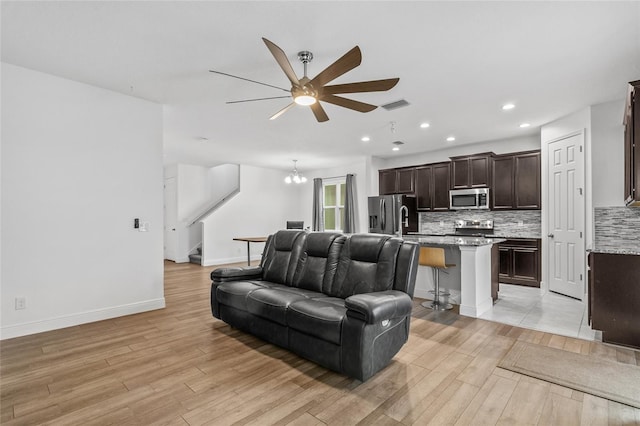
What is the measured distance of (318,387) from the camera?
222cm

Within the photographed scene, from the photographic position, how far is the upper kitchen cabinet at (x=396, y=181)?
23.5 feet

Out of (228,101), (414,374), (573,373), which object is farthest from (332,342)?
(228,101)

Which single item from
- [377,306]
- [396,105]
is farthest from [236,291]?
[396,105]

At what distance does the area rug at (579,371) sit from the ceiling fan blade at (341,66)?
2.70m

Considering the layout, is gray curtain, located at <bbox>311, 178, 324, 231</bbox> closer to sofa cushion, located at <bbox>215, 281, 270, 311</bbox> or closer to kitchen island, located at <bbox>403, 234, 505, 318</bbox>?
kitchen island, located at <bbox>403, 234, 505, 318</bbox>

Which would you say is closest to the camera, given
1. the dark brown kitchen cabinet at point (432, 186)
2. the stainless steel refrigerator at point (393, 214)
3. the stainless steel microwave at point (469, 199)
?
the stainless steel microwave at point (469, 199)

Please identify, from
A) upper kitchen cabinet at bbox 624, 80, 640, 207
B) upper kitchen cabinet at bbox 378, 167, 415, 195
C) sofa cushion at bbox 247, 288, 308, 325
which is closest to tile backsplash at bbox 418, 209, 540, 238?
upper kitchen cabinet at bbox 378, 167, 415, 195

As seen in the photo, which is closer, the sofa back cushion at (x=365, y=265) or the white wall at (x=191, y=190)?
the sofa back cushion at (x=365, y=265)

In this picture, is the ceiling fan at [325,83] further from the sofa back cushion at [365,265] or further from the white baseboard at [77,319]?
the white baseboard at [77,319]

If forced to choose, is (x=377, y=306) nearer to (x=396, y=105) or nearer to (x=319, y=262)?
(x=319, y=262)

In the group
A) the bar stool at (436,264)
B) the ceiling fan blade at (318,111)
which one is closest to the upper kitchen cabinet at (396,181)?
the bar stool at (436,264)

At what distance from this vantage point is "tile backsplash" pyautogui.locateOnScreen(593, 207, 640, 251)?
3.88 m

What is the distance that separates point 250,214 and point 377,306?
7179 millimetres

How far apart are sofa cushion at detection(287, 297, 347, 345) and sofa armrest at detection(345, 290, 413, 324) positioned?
0.16m
